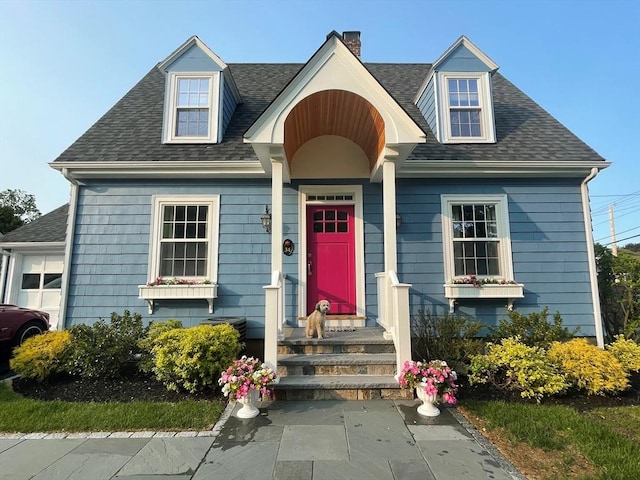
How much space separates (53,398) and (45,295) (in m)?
7.10

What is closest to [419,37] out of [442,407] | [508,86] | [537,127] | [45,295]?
[508,86]

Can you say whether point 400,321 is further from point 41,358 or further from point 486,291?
point 41,358

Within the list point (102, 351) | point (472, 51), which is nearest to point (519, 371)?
point (102, 351)

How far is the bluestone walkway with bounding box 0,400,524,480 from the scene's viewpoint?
2500mm

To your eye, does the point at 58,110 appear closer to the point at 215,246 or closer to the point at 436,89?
the point at 215,246

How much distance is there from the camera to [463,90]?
22.0 feet

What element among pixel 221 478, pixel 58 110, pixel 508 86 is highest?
pixel 58 110

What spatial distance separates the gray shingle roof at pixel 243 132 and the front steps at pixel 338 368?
3500 mm

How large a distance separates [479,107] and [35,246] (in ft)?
39.7

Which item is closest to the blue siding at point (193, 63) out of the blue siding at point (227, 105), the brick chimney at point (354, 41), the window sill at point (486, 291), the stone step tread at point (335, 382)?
the blue siding at point (227, 105)

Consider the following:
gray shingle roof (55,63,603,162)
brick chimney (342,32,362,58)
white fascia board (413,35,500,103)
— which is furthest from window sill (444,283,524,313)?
brick chimney (342,32,362,58)

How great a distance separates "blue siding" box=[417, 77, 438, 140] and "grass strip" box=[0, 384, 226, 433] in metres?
6.27

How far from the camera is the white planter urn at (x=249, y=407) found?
11.4 feet

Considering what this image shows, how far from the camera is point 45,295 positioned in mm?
9461
